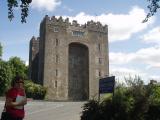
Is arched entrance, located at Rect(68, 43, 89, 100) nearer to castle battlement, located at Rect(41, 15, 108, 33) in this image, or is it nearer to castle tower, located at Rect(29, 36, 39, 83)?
castle battlement, located at Rect(41, 15, 108, 33)

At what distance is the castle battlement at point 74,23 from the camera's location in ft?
239

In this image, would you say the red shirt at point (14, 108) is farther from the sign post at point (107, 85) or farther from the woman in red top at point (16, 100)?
the sign post at point (107, 85)

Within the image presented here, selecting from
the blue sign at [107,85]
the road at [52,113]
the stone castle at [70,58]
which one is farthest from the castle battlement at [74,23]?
the blue sign at [107,85]

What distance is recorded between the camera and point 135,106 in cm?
1472

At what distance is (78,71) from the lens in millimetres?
75062

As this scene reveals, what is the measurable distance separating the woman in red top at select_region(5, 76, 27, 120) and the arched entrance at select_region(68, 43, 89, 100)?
6445 centimetres

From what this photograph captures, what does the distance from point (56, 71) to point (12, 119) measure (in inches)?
2446

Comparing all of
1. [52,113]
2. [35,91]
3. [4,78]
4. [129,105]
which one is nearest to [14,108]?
[129,105]

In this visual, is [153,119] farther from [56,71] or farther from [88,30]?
[88,30]

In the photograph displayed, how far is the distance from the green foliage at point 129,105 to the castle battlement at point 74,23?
5808 centimetres

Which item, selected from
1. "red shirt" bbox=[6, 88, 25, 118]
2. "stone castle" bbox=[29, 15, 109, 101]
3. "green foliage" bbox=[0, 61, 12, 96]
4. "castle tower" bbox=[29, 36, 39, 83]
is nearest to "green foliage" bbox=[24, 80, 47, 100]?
"green foliage" bbox=[0, 61, 12, 96]

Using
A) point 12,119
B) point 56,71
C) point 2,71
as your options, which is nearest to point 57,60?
point 56,71

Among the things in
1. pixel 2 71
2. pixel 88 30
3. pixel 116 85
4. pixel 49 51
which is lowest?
pixel 116 85

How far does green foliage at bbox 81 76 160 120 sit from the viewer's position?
14391mm
